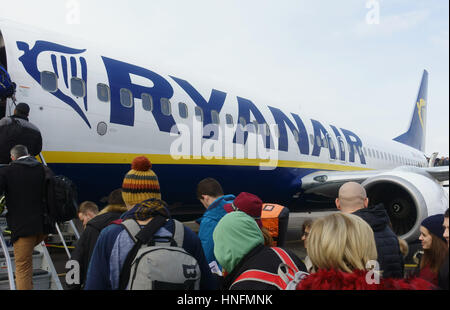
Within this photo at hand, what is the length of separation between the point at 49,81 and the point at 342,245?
4.74 meters

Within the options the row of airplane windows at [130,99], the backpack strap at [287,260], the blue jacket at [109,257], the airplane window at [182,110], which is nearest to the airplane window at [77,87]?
the row of airplane windows at [130,99]

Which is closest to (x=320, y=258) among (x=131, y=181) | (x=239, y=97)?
(x=131, y=181)

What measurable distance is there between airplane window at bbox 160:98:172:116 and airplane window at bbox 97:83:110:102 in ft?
3.30

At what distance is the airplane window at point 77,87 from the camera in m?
5.60

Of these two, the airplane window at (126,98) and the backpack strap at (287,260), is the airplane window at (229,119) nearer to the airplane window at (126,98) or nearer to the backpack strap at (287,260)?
the airplane window at (126,98)

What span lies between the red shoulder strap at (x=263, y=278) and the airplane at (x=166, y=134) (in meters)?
3.95

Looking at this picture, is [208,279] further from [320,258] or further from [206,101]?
[206,101]

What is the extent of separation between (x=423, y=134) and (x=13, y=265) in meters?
28.1

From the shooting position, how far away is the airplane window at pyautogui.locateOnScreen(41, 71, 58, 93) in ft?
17.3

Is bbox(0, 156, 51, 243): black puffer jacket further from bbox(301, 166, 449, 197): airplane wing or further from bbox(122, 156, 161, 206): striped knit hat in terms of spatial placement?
bbox(301, 166, 449, 197): airplane wing

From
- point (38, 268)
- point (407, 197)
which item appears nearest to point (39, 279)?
point (38, 268)

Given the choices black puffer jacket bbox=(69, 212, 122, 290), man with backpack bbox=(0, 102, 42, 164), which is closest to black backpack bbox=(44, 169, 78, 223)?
man with backpack bbox=(0, 102, 42, 164)

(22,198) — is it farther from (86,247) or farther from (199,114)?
(199,114)

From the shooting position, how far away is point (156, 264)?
183 cm
